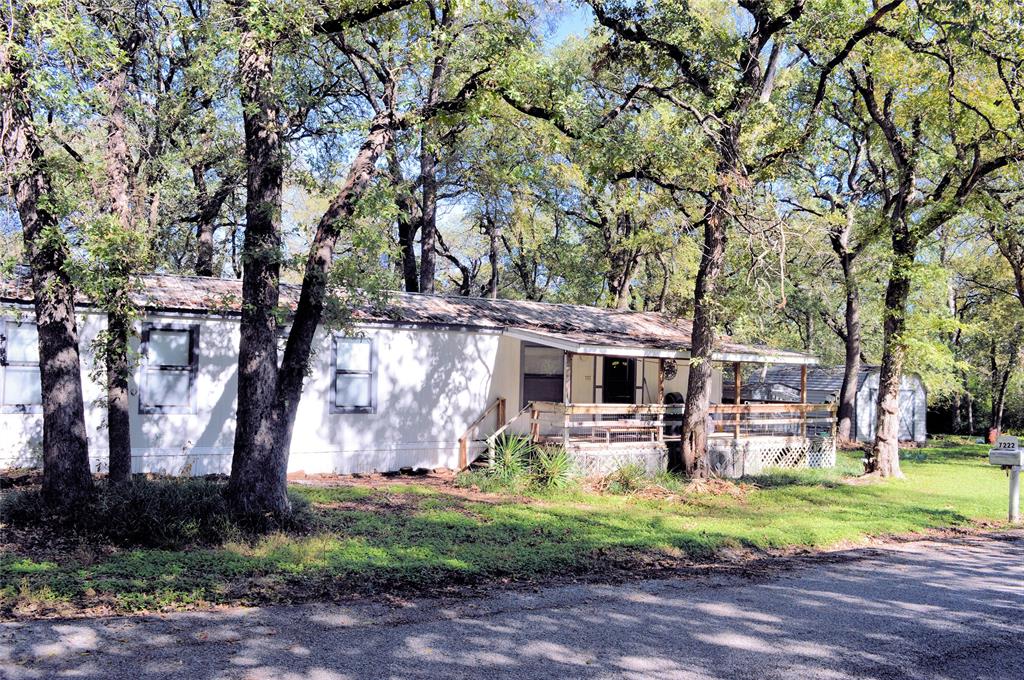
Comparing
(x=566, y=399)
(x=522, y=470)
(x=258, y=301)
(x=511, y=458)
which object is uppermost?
(x=258, y=301)

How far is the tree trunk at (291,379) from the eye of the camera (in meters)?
8.18

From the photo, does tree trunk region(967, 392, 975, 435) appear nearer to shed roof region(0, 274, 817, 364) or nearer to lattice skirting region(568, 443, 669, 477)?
shed roof region(0, 274, 817, 364)

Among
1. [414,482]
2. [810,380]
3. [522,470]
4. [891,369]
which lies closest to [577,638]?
[522,470]

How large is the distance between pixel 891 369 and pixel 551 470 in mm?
8440

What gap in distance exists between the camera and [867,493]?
13.8 m

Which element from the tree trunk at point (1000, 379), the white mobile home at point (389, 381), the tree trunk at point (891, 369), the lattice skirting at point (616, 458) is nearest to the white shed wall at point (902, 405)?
the tree trunk at point (1000, 379)

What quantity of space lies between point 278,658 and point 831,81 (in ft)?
53.6

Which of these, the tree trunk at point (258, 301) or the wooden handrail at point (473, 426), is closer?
the tree trunk at point (258, 301)

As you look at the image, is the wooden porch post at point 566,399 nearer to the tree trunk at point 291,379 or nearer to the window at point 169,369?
the tree trunk at point 291,379

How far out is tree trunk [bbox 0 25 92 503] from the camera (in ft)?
25.1

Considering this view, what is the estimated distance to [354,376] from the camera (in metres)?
13.8

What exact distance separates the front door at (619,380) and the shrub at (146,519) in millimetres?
10615

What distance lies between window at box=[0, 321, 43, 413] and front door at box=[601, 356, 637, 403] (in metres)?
11.3

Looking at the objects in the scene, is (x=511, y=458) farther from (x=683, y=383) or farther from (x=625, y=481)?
(x=683, y=383)
